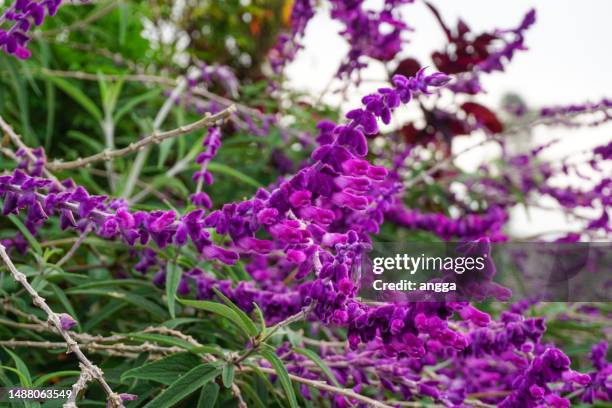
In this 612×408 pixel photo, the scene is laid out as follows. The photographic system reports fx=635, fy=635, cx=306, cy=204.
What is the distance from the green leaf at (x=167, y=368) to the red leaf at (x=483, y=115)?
4.06 ft

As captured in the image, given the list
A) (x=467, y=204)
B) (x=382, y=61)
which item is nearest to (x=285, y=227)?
(x=382, y=61)

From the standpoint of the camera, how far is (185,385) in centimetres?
72

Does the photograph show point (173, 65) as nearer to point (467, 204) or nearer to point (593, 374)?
point (467, 204)

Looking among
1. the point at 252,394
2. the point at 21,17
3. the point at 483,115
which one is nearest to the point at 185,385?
the point at 252,394

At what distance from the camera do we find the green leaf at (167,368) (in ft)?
2.42

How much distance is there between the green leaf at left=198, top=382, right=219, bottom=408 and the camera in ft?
2.50

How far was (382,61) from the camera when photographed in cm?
163

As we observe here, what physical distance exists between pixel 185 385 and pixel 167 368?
0.22 ft

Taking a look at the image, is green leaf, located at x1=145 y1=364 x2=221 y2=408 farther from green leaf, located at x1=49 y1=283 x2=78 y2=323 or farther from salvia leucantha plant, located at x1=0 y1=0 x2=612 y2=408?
green leaf, located at x1=49 y1=283 x2=78 y2=323

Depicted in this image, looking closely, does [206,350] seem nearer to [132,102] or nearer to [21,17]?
[21,17]

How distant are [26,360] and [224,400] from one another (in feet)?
1.10

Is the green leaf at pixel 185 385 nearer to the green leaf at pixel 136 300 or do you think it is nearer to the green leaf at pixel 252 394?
the green leaf at pixel 252 394

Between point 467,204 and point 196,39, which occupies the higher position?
point 196,39

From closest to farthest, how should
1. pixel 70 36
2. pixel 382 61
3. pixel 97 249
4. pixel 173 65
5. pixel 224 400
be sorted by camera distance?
1. pixel 224 400
2. pixel 97 249
3. pixel 382 61
4. pixel 70 36
5. pixel 173 65
